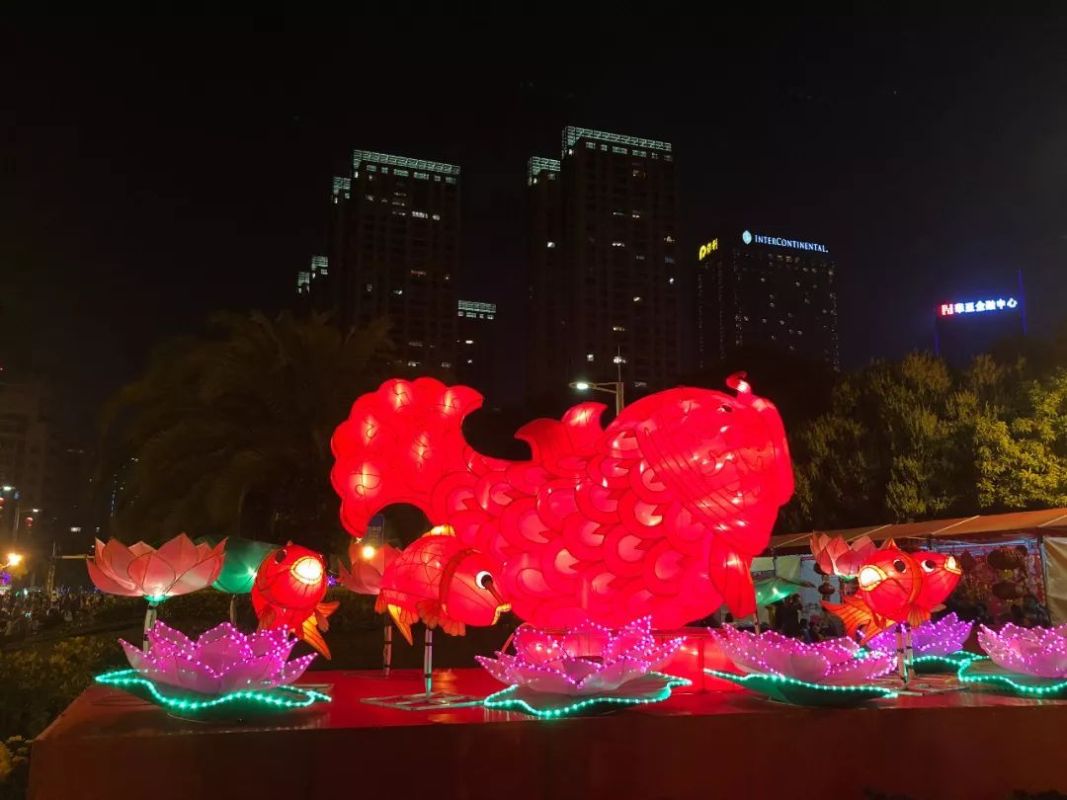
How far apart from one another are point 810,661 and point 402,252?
42659 millimetres

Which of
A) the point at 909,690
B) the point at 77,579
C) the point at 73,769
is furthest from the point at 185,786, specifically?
the point at 77,579

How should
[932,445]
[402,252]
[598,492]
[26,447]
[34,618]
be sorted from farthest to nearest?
[26,447] → [402,252] → [34,618] → [932,445] → [598,492]

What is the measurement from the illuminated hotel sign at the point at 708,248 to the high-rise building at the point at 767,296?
0.09 m

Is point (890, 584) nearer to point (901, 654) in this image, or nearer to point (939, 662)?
point (901, 654)

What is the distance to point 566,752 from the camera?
7.19 meters

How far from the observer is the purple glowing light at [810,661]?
7.96 m

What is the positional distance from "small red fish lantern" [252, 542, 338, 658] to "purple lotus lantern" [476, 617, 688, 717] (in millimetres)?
2156

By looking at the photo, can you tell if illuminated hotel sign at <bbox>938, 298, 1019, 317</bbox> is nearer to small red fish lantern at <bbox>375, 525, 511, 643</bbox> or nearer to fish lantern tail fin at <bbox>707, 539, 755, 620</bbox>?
fish lantern tail fin at <bbox>707, 539, 755, 620</bbox>

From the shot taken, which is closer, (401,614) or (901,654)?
(401,614)

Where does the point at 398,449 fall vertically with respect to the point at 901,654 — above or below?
above

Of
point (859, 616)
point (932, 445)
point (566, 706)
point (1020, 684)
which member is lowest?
point (1020, 684)

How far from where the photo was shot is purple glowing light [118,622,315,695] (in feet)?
23.1

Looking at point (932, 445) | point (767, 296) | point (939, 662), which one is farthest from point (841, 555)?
point (767, 296)

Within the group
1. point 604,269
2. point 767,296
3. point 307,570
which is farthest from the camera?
point 767,296
